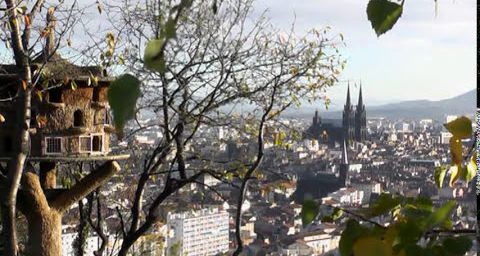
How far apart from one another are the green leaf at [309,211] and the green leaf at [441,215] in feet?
0.44

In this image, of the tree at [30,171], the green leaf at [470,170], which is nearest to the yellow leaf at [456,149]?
the green leaf at [470,170]

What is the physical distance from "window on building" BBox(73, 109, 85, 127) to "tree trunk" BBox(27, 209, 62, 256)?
17.1 inches

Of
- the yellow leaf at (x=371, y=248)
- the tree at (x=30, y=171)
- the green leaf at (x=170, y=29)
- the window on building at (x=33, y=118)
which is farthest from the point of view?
the window on building at (x=33, y=118)

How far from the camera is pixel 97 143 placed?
2.94 meters

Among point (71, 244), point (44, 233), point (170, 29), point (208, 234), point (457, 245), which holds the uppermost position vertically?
point (170, 29)

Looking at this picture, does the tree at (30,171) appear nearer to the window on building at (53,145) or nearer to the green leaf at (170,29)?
the window on building at (53,145)

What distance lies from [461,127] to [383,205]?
0.42 ft

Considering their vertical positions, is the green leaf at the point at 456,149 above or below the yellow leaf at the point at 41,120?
below

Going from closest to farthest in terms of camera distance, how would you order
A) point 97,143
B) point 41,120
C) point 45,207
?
point 45,207, point 41,120, point 97,143

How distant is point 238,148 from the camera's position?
4.18 meters

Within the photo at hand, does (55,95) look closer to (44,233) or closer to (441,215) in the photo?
(44,233)

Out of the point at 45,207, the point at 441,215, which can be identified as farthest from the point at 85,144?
the point at 441,215

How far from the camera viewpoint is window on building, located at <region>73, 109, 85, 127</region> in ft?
9.62

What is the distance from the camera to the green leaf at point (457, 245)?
0.47 metres
